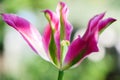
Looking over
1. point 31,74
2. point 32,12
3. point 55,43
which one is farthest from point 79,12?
point 55,43

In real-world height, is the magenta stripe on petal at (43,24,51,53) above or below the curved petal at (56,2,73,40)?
below

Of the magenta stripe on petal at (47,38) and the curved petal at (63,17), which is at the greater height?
the curved petal at (63,17)

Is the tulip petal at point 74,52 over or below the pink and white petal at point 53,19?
below

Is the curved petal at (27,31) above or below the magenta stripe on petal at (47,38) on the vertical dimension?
above

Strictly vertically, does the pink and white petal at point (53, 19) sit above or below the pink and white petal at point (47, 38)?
above

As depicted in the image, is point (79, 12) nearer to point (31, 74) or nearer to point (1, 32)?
point (1, 32)

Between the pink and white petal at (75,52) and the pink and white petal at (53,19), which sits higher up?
the pink and white petal at (53,19)
